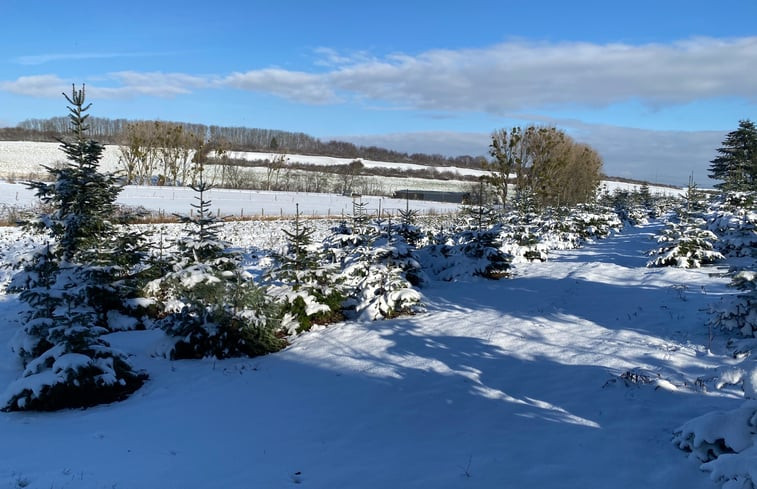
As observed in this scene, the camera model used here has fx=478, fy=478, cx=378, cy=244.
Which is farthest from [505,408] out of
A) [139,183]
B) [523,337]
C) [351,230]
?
[139,183]

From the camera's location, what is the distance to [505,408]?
5883 millimetres

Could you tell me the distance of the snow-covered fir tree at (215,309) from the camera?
906 cm

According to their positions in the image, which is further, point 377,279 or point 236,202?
point 236,202

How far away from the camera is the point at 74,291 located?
9453 millimetres

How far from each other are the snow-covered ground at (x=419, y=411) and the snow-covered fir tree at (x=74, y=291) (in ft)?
1.24

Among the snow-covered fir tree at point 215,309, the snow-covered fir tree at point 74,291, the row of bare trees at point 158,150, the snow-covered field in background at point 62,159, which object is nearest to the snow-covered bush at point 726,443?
the snow-covered fir tree at point 215,309

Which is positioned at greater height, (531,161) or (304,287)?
(531,161)

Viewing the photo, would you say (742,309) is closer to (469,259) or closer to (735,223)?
(469,259)

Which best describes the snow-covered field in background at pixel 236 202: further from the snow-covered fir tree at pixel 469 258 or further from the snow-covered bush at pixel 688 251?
the snow-covered bush at pixel 688 251

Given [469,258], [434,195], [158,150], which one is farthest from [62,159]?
[469,258]

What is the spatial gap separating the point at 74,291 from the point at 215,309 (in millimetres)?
2913

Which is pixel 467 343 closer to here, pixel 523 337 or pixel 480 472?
pixel 523 337

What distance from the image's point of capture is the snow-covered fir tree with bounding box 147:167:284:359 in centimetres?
906

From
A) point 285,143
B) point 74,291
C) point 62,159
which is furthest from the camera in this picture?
point 285,143
